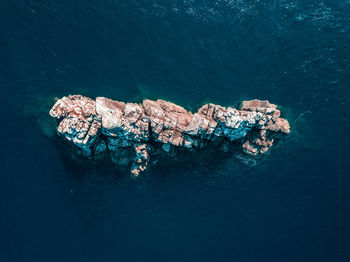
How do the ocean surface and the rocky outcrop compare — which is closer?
the rocky outcrop

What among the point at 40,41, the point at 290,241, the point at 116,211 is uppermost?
the point at 40,41

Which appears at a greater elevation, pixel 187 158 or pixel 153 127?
pixel 153 127

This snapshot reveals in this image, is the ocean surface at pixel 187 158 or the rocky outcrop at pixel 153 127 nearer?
the rocky outcrop at pixel 153 127

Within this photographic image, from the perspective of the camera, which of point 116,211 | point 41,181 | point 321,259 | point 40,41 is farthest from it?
point 321,259

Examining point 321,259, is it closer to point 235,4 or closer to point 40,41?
point 235,4

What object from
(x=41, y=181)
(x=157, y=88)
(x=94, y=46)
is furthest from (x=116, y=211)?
(x=94, y=46)
